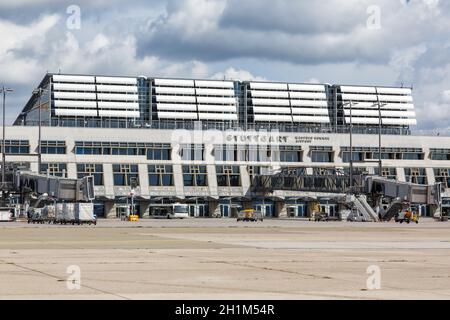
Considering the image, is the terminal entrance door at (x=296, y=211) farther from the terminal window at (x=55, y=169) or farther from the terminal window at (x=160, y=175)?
the terminal window at (x=55, y=169)

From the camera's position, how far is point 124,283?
23719mm

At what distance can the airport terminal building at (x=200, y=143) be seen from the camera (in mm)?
149750

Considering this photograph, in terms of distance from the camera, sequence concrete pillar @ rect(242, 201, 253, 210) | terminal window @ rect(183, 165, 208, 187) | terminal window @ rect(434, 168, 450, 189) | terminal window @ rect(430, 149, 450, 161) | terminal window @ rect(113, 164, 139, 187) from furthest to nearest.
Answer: terminal window @ rect(430, 149, 450, 161), terminal window @ rect(434, 168, 450, 189), concrete pillar @ rect(242, 201, 253, 210), terminal window @ rect(183, 165, 208, 187), terminal window @ rect(113, 164, 139, 187)

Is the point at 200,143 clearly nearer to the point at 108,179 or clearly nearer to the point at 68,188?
the point at 108,179

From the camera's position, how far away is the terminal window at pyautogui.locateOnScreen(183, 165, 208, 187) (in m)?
155

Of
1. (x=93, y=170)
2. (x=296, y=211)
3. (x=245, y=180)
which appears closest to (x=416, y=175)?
(x=296, y=211)

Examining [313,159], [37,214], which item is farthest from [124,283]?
[313,159]

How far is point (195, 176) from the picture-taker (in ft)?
511

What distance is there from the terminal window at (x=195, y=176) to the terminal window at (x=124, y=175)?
A: 9.13 m

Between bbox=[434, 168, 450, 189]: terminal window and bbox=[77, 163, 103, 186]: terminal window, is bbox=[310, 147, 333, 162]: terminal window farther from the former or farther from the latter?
bbox=[77, 163, 103, 186]: terminal window

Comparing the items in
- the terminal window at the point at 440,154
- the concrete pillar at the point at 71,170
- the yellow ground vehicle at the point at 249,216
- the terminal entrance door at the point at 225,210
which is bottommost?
the yellow ground vehicle at the point at 249,216

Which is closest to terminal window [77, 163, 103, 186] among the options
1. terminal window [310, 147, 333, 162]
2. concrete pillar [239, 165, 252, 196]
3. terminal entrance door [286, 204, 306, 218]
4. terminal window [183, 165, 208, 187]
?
terminal window [183, 165, 208, 187]

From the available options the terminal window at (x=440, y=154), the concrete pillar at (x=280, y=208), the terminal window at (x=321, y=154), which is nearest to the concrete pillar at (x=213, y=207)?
the concrete pillar at (x=280, y=208)

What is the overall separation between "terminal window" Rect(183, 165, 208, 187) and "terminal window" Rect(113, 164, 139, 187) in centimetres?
913
